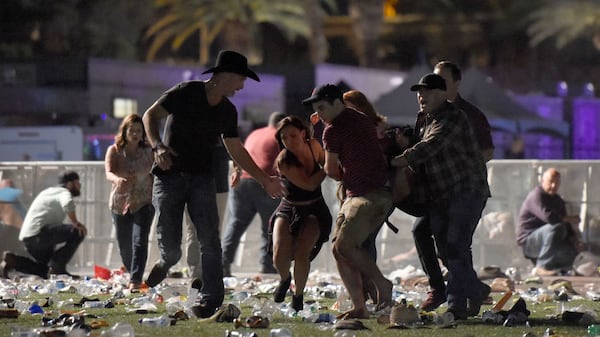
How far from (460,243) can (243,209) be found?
6.75 m

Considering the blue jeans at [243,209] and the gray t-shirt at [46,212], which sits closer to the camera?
the blue jeans at [243,209]

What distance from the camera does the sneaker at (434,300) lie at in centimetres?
1278

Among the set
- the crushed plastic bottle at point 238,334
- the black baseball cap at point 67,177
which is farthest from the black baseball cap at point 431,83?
the black baseball cap at point 67,177

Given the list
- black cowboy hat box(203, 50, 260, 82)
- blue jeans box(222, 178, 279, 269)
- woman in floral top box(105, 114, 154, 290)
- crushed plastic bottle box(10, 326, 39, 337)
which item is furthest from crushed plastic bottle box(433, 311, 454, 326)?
blue jeans box(222, 178, 279, 269)

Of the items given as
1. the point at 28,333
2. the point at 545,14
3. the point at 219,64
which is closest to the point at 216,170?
the point at 219,64

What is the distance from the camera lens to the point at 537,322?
12047 mm

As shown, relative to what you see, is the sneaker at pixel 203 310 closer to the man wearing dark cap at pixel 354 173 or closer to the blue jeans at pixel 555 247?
the man wearing dark cap at pixel 354 173

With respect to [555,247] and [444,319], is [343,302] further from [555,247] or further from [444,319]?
[555,247]

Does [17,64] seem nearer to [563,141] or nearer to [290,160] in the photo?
[563,141]

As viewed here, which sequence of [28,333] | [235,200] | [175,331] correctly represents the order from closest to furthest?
[28,333] < [175,331] < [235,200]

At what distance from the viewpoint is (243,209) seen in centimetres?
1861

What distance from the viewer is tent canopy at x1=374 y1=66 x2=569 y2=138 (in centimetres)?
3772

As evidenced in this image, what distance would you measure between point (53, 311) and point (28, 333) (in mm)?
2415

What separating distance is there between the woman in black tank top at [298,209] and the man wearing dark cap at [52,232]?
6090 millimetres
